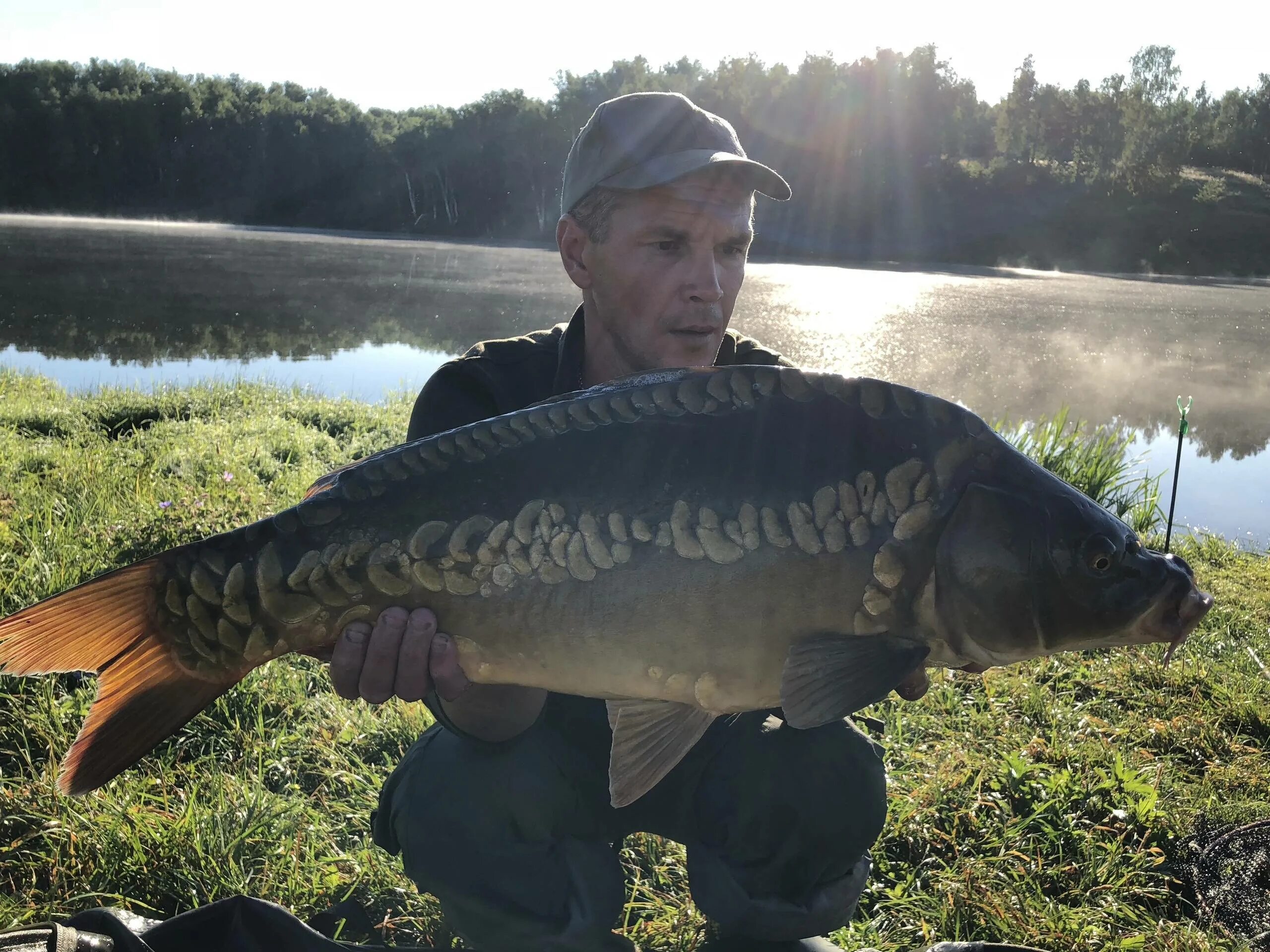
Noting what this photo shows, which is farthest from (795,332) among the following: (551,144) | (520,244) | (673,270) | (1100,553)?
(551,144)

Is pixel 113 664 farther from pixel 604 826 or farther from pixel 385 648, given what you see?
pixel 604 826

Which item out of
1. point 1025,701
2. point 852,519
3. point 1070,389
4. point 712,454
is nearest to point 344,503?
point 712,454

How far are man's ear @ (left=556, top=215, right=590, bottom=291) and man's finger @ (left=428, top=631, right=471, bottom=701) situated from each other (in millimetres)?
942

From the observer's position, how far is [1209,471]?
7.60 m

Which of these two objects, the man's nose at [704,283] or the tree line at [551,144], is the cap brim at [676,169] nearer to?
the man's nose at [704,283]

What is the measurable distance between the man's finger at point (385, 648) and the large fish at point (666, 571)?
0.08ft

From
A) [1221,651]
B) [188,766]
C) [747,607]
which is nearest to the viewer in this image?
[747,607]

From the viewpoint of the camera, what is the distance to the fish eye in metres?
1.43

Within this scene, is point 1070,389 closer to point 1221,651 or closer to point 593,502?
point 1221,651

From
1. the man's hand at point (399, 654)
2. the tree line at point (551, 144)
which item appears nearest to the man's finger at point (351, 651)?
the man's hand at point (399, 654)

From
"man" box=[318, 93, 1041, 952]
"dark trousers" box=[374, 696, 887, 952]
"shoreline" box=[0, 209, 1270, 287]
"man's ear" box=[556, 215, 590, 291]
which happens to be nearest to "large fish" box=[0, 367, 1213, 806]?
"man" box=[318, 93, 1041, 952]

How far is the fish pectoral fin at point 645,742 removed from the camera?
59.6 inches

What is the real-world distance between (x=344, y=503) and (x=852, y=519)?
75 cm

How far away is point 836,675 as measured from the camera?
1.40 metres
